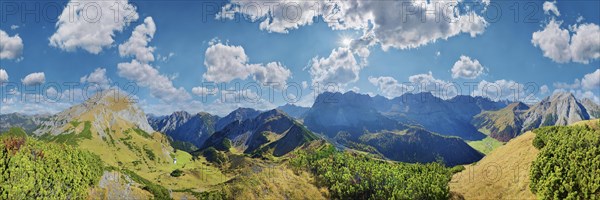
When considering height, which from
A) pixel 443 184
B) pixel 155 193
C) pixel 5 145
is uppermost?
pixel 5 145

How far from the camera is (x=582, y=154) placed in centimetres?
7781

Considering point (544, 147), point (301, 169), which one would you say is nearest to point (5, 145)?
point (301, 169)

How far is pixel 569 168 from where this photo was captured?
3071 inches

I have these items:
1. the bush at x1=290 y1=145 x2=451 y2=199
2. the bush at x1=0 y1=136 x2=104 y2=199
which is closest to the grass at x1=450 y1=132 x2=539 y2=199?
the bush at x1=290 y1=145 x2=451 y2=199

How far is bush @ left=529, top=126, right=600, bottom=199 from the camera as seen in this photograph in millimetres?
72875

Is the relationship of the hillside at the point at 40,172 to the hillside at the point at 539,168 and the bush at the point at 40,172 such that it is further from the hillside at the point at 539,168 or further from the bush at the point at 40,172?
the hillside at the point at 539,168

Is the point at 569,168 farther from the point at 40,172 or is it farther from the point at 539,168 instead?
the point at 40,172

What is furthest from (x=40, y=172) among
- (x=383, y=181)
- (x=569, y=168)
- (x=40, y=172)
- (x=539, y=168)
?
(x=569, y=168)

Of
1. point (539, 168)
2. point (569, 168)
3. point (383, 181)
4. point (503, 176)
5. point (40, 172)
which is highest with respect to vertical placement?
point (569, 168)

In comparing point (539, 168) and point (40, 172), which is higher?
point (539, 168)

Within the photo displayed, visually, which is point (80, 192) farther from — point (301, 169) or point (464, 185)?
point (464, 185)

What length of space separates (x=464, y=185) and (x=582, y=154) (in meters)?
30.8

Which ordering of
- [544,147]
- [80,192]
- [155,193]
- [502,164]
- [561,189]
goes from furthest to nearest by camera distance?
[155,193]
[80,192]
[502,164]
[544,147]
[561,189]

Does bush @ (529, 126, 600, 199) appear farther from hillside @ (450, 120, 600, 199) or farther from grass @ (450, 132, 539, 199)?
grass @ (450, 132, 539, 199)
